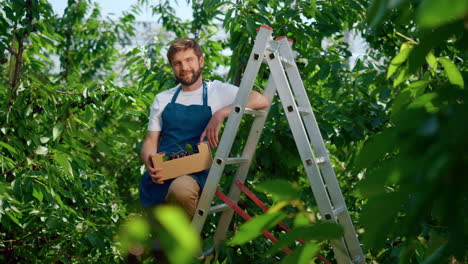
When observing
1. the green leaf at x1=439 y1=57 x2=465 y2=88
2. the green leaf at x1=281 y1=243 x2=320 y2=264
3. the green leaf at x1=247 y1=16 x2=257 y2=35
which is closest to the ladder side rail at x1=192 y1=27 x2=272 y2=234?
the green leaf at x1=247 y1=16 x2=257 y2=35

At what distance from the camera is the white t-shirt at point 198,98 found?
2.55m

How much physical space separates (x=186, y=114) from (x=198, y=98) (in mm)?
116

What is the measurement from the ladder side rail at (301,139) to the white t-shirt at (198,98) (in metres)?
0.28

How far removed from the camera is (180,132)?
251 cm

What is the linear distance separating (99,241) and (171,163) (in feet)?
2.37

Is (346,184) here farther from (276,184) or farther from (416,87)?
(276,184)

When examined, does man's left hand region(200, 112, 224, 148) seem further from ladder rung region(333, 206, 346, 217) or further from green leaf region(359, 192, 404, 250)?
green leaf region(359, 192, 404, 250)

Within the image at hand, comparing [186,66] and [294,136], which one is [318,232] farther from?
[186,66]

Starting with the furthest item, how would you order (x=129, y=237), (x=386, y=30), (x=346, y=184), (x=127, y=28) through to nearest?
(x=127, y=28), (x=346, y=184), (x=386, y=30), (x=129, y=237)

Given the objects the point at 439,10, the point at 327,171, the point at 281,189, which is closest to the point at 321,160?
the point at 327,171

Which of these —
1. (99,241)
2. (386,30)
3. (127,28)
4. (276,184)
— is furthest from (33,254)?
(127,28)

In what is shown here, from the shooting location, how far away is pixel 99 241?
2779mm

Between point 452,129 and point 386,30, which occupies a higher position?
point 386,30

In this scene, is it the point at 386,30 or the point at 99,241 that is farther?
the point at 386,30
